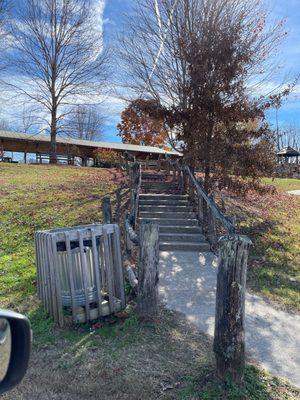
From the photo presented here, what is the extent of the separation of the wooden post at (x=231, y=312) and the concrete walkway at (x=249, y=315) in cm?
65

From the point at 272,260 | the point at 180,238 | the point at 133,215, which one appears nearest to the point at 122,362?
the point at 133,215

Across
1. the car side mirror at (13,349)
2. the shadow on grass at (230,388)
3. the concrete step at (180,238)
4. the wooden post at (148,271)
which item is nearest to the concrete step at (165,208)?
the concrete step at (180,238)

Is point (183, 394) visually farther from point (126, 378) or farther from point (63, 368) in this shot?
point (63, 368)

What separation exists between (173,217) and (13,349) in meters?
9.09

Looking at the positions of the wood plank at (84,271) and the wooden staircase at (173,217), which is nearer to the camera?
the wood plank at (84,271)

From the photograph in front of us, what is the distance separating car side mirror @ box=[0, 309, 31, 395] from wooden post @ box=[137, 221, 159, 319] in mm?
3252

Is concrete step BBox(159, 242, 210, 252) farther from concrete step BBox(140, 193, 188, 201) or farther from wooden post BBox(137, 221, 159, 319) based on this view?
wooden post BBox(137, 221, 159, 319)

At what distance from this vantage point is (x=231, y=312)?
11.6 feet

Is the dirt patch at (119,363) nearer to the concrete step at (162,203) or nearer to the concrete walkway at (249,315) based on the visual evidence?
the concrete walkway at (249,315)

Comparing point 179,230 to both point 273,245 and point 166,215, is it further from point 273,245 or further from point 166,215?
point 273,245

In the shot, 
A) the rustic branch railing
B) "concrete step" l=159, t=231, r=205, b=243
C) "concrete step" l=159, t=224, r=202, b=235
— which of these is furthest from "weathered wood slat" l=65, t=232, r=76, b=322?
"concrete step" l=159, t=224, r=202, b=235

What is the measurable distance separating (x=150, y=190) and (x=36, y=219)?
15.2ft

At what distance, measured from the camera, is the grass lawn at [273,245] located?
674cm

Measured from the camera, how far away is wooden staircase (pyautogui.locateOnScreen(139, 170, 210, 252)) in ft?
29.2
